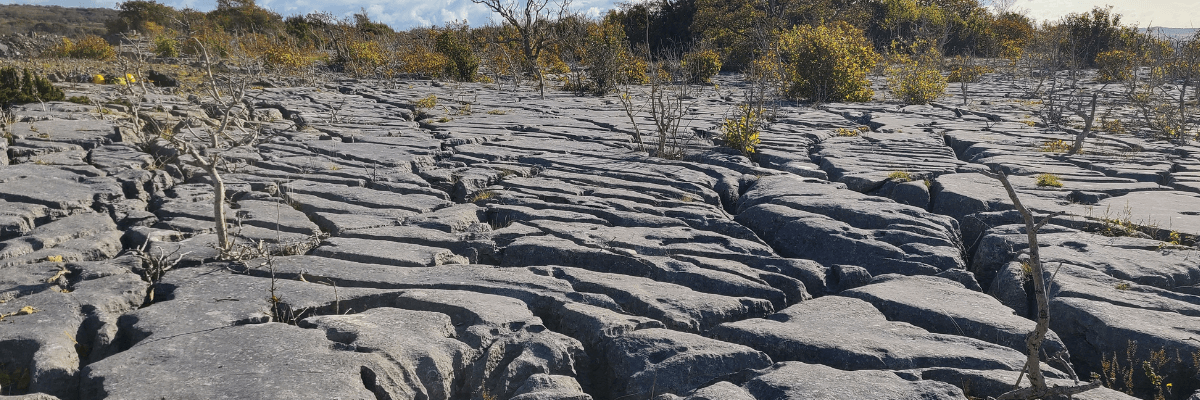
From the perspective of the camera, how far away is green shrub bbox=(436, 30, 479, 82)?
695 inches

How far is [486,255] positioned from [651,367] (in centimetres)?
193

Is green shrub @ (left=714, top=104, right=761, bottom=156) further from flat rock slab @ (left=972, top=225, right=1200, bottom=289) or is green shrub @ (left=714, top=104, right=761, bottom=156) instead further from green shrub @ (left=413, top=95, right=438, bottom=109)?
green shrub @ (left=413, top=95, right=438, bottom=109)

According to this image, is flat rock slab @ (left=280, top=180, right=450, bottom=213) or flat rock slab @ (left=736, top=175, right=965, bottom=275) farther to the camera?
flat rock slab @ (left=280, top=180, right=450, bottom=213)

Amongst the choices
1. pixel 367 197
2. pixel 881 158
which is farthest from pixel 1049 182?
pixel 367 197

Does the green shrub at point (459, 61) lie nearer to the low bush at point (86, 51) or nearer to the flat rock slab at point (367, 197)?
the low bush at point (86, 51)

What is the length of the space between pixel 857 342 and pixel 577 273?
1.69 meters

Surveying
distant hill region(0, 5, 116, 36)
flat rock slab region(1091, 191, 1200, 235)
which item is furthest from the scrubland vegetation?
distant hill region(0, 5, 116, 36)

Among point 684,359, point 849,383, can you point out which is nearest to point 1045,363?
point 849,383

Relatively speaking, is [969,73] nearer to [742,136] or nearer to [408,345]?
[742,136]

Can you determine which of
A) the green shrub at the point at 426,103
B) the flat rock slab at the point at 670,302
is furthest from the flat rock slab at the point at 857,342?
the green shrub at the point at 426,103

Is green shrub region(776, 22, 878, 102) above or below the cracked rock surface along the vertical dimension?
above

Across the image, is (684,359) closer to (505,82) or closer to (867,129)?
(867,129)

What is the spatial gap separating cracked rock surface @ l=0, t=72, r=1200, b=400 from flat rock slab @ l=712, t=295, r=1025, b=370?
0.01m

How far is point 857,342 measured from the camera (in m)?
3.46
